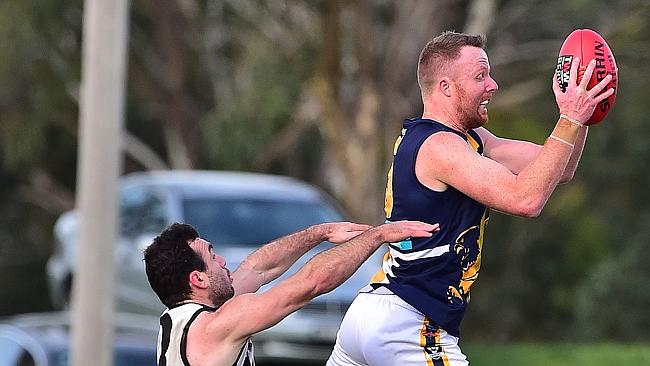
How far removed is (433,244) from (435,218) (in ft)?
0.33

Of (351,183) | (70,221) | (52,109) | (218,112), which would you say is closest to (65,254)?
(70,221)

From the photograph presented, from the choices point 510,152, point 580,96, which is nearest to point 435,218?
point 510,152

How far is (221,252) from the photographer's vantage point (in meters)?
12.8

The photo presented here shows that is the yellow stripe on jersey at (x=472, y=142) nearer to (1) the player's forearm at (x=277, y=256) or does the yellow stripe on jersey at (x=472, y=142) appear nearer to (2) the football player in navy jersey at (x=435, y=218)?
(2) the football player in navy jersey at (x=435, y=218)

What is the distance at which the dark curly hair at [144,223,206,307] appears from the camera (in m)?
5.90

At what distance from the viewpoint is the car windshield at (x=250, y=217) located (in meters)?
13.3

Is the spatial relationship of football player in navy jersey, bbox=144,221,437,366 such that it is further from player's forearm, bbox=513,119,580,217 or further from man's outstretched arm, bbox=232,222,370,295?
player's forearm, bbox=513,119,580,217

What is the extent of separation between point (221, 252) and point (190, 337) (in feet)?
23.3

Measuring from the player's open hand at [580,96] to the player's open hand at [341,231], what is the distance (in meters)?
1.09

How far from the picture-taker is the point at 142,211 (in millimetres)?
14453

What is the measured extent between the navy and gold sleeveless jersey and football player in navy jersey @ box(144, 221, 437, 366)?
4.1 inches

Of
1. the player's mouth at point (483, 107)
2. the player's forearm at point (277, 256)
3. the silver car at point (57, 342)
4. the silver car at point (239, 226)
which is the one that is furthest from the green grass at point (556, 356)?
the player's mouth at point (483, 107)

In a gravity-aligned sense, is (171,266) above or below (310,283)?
above

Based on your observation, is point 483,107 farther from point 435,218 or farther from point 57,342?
point 57,342
